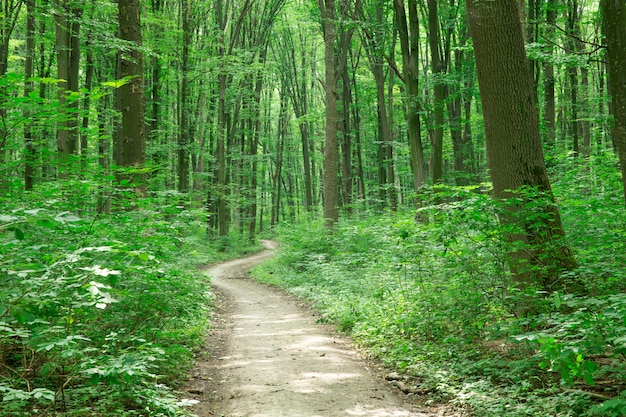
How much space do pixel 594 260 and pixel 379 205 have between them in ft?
91.8

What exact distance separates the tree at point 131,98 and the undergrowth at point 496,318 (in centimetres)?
559

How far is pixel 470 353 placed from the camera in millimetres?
5902

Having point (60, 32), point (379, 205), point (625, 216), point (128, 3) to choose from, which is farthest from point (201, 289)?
point (379, 205)

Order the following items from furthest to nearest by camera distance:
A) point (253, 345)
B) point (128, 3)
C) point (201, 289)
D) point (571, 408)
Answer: point (201, 289) < point (128, 3) < point (253, 345) < point (571, 408)

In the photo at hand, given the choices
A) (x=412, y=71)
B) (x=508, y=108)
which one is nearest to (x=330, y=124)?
(x=412, y=71)

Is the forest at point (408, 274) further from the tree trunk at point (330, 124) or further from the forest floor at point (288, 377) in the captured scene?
the tree trunk at point (330, 124)

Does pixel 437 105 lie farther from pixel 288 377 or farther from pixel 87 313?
pixel 87 313

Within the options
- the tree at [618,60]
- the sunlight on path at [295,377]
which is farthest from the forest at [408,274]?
the sunlight on path at [295,377]

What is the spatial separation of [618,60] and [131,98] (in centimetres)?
859

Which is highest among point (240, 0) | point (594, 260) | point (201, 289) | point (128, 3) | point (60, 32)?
point (240, 0)

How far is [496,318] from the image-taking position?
602cm

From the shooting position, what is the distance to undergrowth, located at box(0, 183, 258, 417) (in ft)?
10.7

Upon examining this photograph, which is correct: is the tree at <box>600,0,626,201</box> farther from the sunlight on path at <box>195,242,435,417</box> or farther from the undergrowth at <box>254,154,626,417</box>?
the sunlight on path at <box>195,242,435,417</box>

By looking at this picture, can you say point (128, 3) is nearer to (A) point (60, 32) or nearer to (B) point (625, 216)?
(A) point (60, 32)
